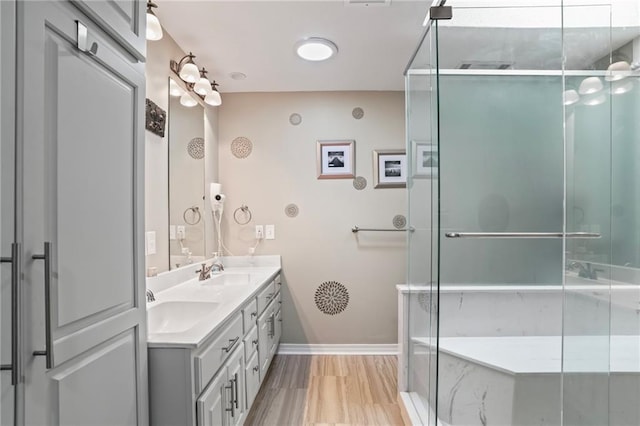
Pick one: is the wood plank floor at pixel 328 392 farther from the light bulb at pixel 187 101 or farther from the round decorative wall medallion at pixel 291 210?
the light bulb at pixel 187 101

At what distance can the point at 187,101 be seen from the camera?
8.11ft

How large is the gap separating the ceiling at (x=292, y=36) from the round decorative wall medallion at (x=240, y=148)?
49 cm

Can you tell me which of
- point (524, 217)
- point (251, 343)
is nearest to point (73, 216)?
point (251, 343)

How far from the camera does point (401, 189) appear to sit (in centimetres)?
313

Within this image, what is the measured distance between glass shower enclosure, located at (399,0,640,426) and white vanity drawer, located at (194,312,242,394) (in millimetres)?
1030

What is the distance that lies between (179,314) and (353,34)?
1.94m

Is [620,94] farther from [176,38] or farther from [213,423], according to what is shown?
[176,38]

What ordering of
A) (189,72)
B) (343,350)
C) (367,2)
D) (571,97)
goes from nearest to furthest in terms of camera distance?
(571,97)
(367,2)
(189,72)
(343,350)

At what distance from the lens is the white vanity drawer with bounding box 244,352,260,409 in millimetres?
1882

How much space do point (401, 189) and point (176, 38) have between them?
6.92 ft

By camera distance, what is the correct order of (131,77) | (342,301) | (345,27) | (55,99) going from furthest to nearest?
1. (342,301)
2. (345,27)
3. (131,77)
4. (55,99)

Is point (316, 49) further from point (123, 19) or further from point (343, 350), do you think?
point (343, 350)

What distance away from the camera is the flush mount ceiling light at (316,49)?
2.24 meters

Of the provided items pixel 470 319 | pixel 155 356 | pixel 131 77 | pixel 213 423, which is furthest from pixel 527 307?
pixel 131 77
